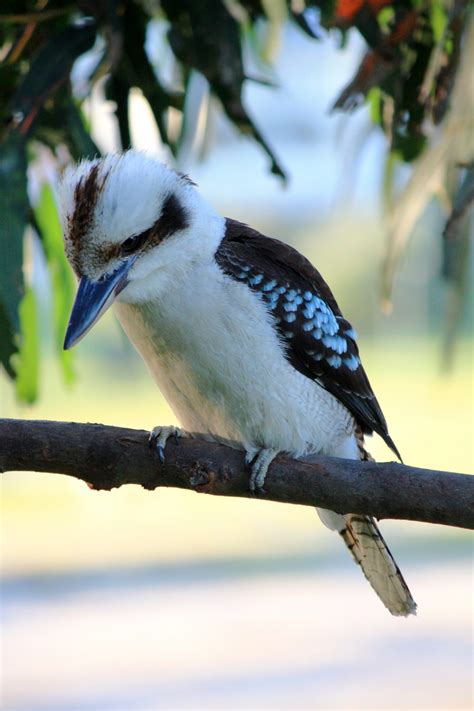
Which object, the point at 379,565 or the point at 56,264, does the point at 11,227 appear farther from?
the point at 379,565

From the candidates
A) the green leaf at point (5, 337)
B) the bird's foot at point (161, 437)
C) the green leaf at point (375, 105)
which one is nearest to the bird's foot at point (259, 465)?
the bird's foot at point (161, 437)

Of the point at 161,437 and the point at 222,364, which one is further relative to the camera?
the point at 222,364

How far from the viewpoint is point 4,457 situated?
58.3 inches

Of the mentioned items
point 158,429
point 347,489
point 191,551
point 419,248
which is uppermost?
point 419,248

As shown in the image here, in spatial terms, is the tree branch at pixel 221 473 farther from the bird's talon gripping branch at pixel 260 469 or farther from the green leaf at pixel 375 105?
the green leaf at pixel 375 105

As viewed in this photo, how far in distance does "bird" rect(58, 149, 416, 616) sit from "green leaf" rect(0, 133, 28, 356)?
0.16 meters

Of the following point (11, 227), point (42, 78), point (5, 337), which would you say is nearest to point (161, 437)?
point (5, 337)

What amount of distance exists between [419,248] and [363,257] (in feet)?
4.53

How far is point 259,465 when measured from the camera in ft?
5.30

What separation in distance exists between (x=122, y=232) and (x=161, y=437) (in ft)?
0.92

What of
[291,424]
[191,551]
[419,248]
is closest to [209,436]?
[291,424]

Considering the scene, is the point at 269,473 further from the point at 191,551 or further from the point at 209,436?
the point at 191,551

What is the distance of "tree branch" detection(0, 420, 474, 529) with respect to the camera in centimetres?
144

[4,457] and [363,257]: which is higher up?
[363,257]
